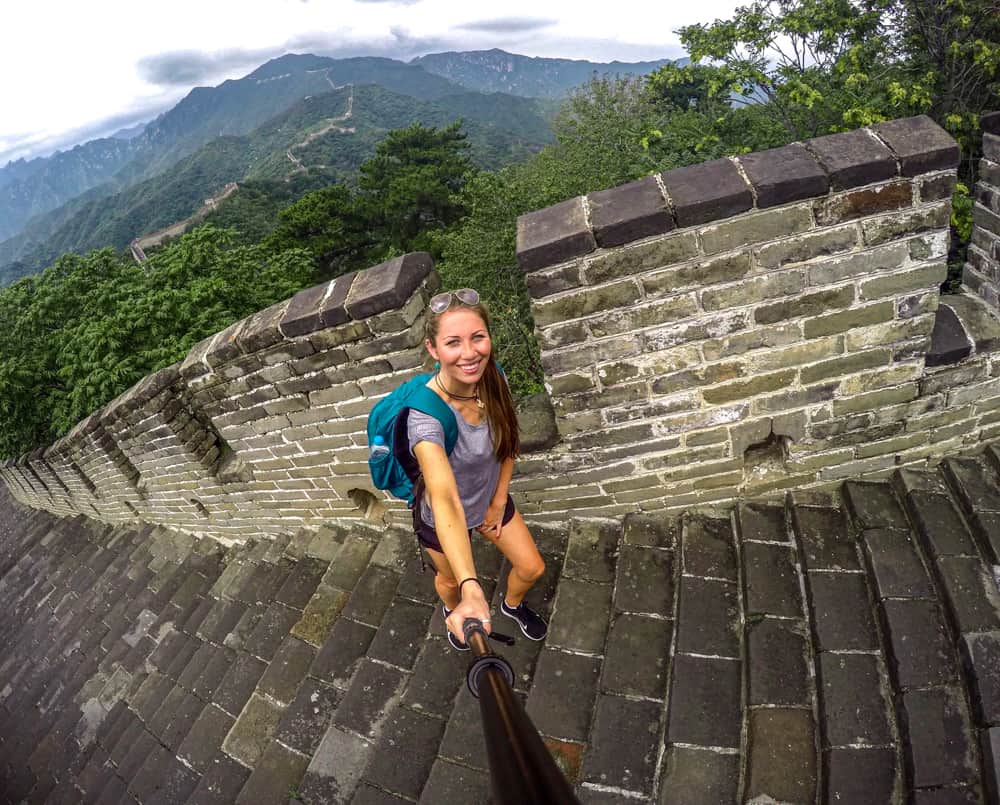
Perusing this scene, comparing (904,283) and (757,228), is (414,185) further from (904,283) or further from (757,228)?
(904,283)

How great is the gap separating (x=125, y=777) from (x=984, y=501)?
4781 mm

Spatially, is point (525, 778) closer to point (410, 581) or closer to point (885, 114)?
point (410, 581)

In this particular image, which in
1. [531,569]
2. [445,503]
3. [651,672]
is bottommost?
[651,672]

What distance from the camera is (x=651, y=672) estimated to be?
2.08m

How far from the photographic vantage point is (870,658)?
188 centimetres

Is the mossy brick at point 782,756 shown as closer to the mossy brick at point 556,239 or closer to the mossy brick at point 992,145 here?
the mossy brick at point 556,239

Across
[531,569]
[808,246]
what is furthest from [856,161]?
[531,569]

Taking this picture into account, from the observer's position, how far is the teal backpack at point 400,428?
5.95 ft

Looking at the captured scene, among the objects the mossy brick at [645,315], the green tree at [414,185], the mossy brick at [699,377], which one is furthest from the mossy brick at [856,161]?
the green tree at [414,185]

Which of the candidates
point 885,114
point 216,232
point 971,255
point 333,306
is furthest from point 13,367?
point 885,114

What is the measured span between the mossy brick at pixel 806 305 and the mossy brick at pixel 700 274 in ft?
0.68

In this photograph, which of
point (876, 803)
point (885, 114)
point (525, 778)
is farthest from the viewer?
point (885, 114)

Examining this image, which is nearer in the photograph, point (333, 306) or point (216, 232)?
point (333, 306)

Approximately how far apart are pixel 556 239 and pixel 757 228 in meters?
0.76
